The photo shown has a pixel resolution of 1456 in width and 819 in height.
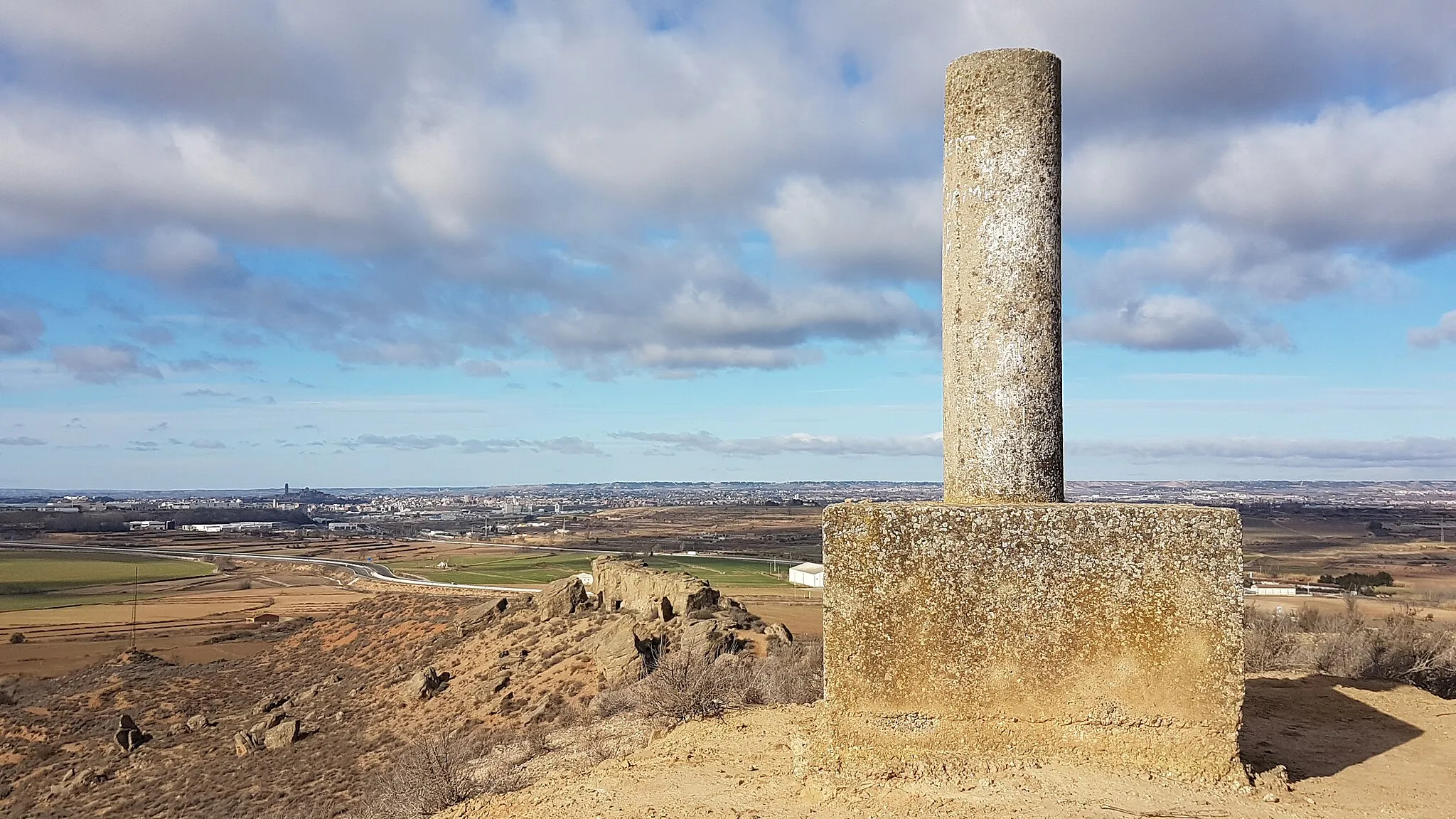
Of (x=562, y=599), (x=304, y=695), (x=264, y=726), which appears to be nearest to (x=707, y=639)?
(x=562, y=599)

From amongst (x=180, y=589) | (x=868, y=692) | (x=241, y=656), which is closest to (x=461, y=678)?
(x=868, y=692)

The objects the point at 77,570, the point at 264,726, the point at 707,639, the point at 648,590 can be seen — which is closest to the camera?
the point at 707,639

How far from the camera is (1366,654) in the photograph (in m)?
11.6

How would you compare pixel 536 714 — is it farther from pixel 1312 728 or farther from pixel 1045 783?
pixel 1045 783

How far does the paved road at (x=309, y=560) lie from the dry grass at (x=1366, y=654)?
129 feet

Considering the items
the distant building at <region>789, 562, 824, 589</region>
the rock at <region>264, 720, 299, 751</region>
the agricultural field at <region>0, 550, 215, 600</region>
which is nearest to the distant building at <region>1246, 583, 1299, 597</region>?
the distant building at <region>789, 562, 824, 589</region>

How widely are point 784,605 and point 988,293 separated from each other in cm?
4385

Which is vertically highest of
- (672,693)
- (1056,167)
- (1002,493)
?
(1056,167)

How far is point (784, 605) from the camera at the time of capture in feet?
158

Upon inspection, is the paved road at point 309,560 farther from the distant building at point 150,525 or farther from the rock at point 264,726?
the distant building at point 150,525

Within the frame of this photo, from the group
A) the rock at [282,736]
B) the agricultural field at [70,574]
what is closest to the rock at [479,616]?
the rock at [282,736]

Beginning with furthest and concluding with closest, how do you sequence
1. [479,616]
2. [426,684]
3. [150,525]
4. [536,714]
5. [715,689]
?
[150,525] < [479,616] < [426,684] < [536,714] < [715,689]

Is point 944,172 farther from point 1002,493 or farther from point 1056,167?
point 1002,493

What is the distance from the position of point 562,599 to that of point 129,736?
10.7m
